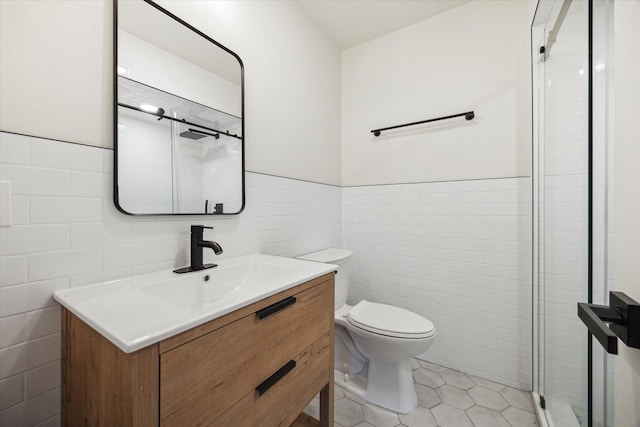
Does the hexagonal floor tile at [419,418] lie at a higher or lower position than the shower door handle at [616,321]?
lower

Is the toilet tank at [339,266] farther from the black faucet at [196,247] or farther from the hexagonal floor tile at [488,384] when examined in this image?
the hexagonal floor tile at [488,384]

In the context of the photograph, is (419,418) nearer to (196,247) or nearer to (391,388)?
(391,388)

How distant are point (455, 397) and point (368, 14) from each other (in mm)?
2606

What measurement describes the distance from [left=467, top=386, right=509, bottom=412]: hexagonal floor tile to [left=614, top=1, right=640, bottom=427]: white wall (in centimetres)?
118

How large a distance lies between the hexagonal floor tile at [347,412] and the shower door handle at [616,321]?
129cm

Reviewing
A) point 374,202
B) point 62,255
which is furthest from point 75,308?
point 374,202

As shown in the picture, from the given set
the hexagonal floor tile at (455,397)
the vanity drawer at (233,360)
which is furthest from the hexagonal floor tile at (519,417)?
the vanity drawer at (233,360)

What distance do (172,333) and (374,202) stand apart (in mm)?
1811

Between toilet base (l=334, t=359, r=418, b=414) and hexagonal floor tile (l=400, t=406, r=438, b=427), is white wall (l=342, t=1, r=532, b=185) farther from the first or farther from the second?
hexagonal floor tile (l=400, t=406, r=438, b=427)

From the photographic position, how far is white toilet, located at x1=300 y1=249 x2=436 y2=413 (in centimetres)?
141

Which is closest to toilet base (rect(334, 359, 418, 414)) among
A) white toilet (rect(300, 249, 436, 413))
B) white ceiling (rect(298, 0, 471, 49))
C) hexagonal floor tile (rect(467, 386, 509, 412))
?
white toilet (rect(300, 249, 436, 413))

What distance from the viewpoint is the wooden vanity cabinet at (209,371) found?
562mm

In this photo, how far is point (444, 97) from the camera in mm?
1893

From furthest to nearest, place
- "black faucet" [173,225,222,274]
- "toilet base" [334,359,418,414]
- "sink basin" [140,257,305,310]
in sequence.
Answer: "toilet base" [334,359,418,414]
"black faucet" [173,225,222,274]
"sink basin" [140,257,305,310]
